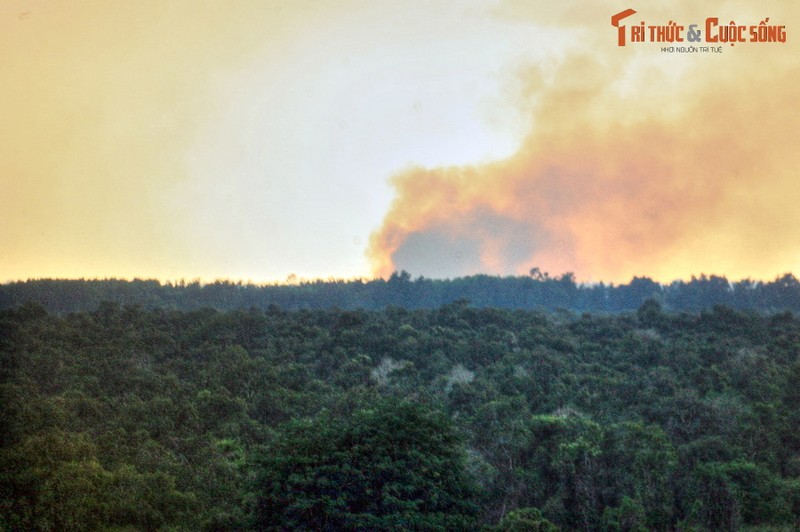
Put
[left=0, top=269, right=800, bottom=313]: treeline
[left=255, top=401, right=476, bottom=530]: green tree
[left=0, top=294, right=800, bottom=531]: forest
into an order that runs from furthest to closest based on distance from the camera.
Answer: [left=0, top=269, right=800, bottom=313]: treeline, [left=0, top=294, right=800, bottom=531]: forest, [left=255, top=401, right=476, bottom=530]: green tree

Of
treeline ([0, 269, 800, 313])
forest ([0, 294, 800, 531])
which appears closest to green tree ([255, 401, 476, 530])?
forest ([0, 294, 800, 531])

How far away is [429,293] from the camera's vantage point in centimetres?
9925

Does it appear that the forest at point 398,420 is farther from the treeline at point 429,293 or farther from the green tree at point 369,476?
the treeline at point 429,293

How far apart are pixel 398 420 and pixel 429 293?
70489 millimetres

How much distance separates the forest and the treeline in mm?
28268

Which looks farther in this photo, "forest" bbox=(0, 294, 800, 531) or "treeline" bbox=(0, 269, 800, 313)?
"treeline" bbox=(0, 269, 800, 313)

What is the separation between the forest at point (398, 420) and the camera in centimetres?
2797

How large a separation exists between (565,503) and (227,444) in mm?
15290

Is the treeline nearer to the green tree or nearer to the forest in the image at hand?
the forest

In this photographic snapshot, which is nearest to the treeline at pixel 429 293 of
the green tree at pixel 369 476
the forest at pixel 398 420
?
the forest at pixel 398 420

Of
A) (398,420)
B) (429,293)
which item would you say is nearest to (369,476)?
(398,420)

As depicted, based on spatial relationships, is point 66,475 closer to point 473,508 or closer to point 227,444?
point 227,444

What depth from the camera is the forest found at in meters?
28.0

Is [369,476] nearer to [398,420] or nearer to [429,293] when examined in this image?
[398,420]
